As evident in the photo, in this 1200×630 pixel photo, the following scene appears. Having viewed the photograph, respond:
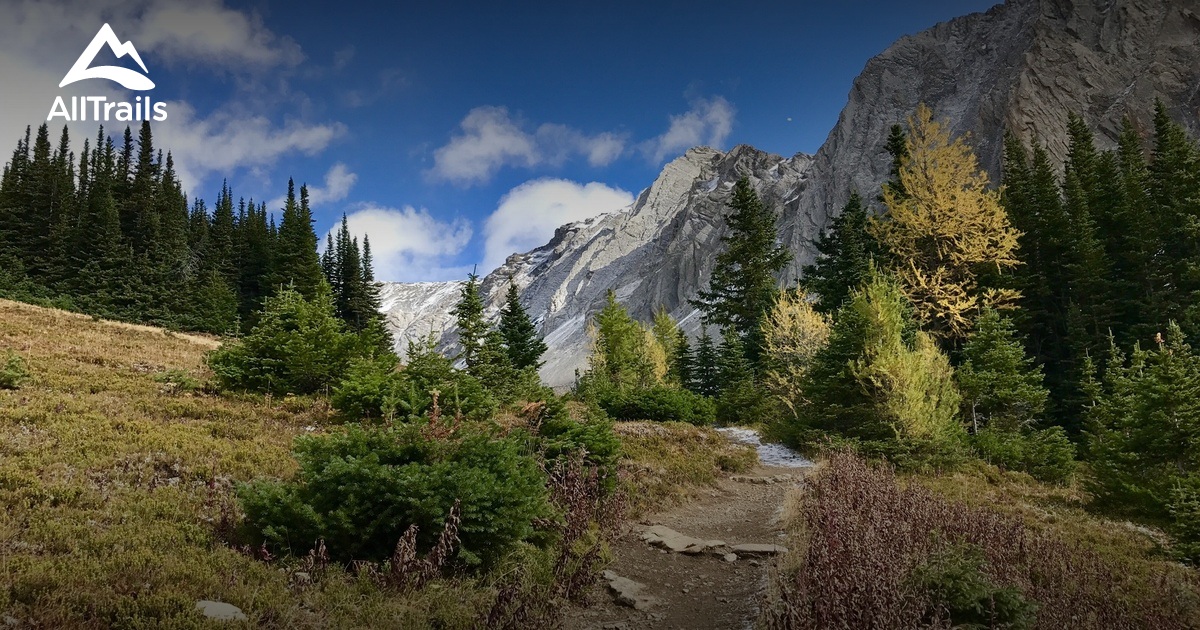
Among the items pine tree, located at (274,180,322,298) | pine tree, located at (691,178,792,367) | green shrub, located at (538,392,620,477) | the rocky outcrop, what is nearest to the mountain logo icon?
green shrub, located at (538,392,620,477)

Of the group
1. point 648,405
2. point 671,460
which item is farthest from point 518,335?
point 671,460

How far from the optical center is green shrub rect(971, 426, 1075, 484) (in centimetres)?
1564

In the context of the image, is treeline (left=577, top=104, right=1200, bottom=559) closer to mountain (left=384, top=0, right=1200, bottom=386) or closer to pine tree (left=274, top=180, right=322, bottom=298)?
mountain (left=384, top=0, right=1200, bottom=386)

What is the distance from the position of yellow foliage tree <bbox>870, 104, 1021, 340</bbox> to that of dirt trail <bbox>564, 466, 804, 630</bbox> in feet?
37.0

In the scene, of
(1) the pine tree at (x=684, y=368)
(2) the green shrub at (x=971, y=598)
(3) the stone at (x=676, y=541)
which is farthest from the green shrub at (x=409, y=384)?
(1) the pine tree at (x=684, y=368)

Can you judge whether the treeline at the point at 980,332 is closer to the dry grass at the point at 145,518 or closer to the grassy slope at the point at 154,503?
the grassy slope at the point at 154,503

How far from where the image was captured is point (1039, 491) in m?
13.6

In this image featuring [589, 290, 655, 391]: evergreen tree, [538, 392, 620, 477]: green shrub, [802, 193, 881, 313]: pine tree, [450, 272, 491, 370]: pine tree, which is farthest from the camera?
[589, 290, 655, 391]: evergreen tree

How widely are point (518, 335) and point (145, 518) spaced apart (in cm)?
2635

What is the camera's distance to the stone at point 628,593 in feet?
21.3

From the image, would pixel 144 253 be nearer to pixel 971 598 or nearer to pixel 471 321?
pixel 471 321

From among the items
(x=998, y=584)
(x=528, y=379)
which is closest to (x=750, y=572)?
(x=998, y=584)

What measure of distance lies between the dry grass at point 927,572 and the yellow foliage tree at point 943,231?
11.2 m

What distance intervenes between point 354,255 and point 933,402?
61100mm
